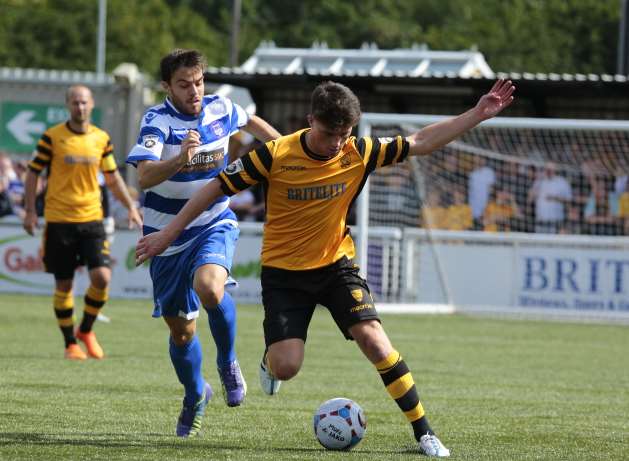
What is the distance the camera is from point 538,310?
1795 centimetres

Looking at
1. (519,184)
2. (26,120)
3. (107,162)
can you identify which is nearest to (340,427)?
(107,162)

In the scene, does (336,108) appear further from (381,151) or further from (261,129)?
(261,129)

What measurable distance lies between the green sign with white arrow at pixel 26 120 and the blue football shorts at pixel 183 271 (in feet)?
70.5

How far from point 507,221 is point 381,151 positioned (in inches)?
496

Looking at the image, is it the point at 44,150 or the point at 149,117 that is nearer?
the point at 149,117

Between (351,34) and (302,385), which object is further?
(351,34)

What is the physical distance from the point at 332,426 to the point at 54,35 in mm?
47834

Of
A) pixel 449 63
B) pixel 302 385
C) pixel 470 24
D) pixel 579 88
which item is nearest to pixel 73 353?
pixel 302 385

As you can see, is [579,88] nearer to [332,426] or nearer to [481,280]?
[481,280]

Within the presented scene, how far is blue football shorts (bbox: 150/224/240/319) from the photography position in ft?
23.6

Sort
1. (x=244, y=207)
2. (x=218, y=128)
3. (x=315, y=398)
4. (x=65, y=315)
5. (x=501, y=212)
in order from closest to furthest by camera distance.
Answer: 1. (x=218, y=128)
2. (x=315, y=398)
3. (x=65, y=315)
4. (x=501, y=212)
5. (x=244, y=207)

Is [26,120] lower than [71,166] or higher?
lower

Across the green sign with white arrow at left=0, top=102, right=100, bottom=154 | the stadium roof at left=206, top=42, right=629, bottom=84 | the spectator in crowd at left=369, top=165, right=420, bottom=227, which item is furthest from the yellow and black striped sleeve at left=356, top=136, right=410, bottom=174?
the green sign with white arrow at left=0, top=102, right=100, bottom=154

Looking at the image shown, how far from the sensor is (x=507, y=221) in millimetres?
19078
